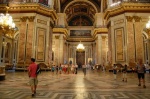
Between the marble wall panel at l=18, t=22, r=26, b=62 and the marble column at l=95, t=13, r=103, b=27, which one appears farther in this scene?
the marble column at l=95, t=13, r=103, b=27

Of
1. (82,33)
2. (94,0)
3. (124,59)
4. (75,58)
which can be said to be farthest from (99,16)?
(124,59)

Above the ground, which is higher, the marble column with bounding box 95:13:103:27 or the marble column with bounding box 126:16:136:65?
the marble column with bounding box 95:13:103:27

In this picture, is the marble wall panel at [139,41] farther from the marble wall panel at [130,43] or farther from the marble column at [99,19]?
the marble column at [99,19]

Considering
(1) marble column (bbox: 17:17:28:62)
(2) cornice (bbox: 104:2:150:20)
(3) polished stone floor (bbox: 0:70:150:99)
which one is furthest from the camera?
(1) marble column (bbox: 17:17:28:62)

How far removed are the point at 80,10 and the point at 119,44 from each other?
21.7 meters

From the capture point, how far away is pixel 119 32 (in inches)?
663

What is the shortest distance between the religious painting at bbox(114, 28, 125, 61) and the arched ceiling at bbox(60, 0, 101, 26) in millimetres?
14993

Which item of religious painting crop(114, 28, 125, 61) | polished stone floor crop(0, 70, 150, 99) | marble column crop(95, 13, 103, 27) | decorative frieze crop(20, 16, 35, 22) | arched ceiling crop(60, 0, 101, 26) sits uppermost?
arched ceiling crop(60, 0, 101, 26)

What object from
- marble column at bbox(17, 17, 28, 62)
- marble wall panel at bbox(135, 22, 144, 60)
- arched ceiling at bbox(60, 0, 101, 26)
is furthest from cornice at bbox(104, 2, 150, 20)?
arched ceiling at bbox(60, 0, 101, 26)

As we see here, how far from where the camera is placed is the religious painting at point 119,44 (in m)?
16.4

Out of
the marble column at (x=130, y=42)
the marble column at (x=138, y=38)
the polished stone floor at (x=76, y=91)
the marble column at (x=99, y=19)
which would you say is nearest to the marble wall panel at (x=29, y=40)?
the polished stone floor at (x=76, y=91)

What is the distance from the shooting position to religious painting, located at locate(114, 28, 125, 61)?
53.9 feet

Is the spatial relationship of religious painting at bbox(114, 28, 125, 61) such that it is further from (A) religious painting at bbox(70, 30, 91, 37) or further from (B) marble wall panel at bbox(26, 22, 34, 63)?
(A) religious painting at bbox(70, 30, 91, 37)

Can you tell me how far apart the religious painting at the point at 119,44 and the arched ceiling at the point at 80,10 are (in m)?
15.0
